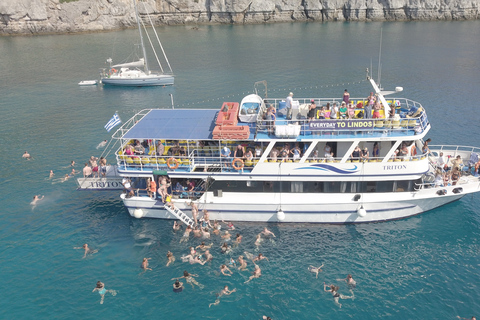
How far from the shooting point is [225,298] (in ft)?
76.1

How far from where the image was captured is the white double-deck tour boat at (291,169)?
27016mm

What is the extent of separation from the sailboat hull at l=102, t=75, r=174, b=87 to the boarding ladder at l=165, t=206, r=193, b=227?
41934mm

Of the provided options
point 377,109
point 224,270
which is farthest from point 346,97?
point 224,270

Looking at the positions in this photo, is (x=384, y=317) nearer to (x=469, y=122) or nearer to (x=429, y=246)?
(x=429, y=246)

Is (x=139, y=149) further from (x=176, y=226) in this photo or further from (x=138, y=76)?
(x=138, y=76)

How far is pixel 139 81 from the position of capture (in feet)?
222

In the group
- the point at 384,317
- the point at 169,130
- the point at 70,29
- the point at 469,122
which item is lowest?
the point at 384,317

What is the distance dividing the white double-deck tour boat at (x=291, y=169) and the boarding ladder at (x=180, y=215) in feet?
0.24

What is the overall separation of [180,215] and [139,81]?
146 ft

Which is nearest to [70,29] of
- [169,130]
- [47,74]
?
[47,74]

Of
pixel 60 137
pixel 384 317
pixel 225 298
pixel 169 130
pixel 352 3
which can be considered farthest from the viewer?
pixel 352 3

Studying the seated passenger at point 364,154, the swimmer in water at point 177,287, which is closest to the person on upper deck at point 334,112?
the seated passenger at point 364,154

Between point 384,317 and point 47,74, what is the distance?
71.4m

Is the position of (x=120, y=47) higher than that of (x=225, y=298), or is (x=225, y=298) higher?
(x=120, y=47)
